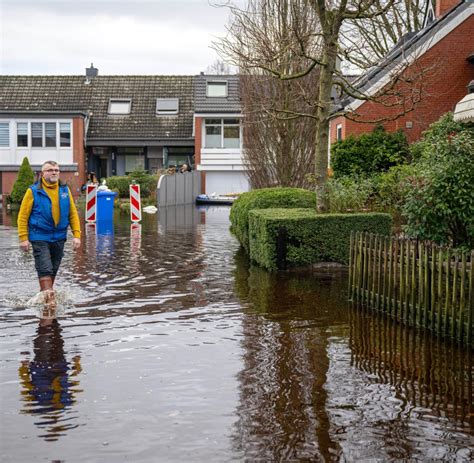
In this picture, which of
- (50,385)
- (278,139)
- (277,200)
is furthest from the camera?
(278,139)

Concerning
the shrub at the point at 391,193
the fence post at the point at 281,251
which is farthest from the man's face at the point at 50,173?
the shrub at the point at 391,193

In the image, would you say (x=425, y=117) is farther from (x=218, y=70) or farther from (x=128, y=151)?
(x=218, y=70)

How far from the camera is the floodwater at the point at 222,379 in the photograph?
19.5 ft

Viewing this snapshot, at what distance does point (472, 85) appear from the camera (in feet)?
53.1

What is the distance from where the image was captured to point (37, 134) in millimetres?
52344

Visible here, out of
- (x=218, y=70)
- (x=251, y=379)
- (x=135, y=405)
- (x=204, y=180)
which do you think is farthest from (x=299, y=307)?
(x=218, y=70)

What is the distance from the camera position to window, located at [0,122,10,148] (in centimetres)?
5228

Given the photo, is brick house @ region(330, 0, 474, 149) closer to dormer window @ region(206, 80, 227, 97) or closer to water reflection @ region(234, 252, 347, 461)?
water reflection @ region(234, 252, 347, 461)

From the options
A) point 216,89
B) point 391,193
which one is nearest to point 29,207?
point 391,193

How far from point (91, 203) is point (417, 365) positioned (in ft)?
74.4

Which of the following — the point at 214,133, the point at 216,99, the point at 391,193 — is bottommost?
the point at 391,193

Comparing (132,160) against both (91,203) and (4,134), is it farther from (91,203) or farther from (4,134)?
(91,203)

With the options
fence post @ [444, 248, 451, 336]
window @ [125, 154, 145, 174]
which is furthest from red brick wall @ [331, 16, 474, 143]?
window @ [125, 154, 145, 174]

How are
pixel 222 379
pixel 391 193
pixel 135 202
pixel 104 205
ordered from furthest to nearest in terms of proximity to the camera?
pixel 135 202
pixel 104 205
pixel 391 193
pixel 222 379
